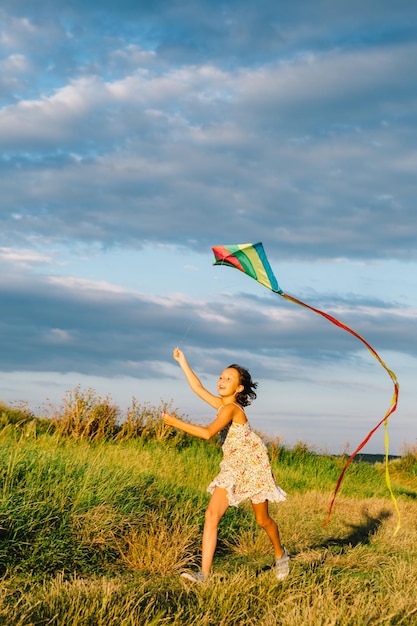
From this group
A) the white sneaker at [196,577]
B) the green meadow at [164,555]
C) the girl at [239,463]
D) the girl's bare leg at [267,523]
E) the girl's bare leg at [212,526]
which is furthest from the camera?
the girl's bare leg at [267,523]

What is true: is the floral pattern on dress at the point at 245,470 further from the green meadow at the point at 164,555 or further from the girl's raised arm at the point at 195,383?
the green meadow at the point at 164,555

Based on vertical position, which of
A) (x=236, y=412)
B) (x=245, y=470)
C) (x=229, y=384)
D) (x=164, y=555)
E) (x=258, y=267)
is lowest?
(x=164, y=555)

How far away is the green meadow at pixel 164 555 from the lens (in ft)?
17.1

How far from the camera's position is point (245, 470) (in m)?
6.88

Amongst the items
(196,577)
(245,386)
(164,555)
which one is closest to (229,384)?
(245,386)

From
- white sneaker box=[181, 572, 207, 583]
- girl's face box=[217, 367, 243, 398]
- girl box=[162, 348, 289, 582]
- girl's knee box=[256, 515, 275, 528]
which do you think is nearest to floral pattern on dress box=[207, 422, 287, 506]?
girl box=[162, 348, 289, 582]

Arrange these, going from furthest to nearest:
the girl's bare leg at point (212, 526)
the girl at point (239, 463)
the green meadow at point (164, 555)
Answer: the girl at point (239, 463) → the girl's bare leg at point (212, 526) → the green meadow at point (164, 555)

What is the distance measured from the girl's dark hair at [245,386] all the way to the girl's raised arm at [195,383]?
21cm

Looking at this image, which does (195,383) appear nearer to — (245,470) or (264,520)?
(245,470)

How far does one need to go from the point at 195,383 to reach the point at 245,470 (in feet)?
3.16

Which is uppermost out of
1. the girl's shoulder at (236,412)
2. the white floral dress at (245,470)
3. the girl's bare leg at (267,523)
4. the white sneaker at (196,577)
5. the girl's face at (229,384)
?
the girl's face at (229,384)

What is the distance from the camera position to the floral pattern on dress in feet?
22.3

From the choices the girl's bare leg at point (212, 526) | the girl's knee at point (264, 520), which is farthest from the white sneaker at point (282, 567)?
the girl's bare leg at point (212, 526)

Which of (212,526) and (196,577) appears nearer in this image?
(196,577)
